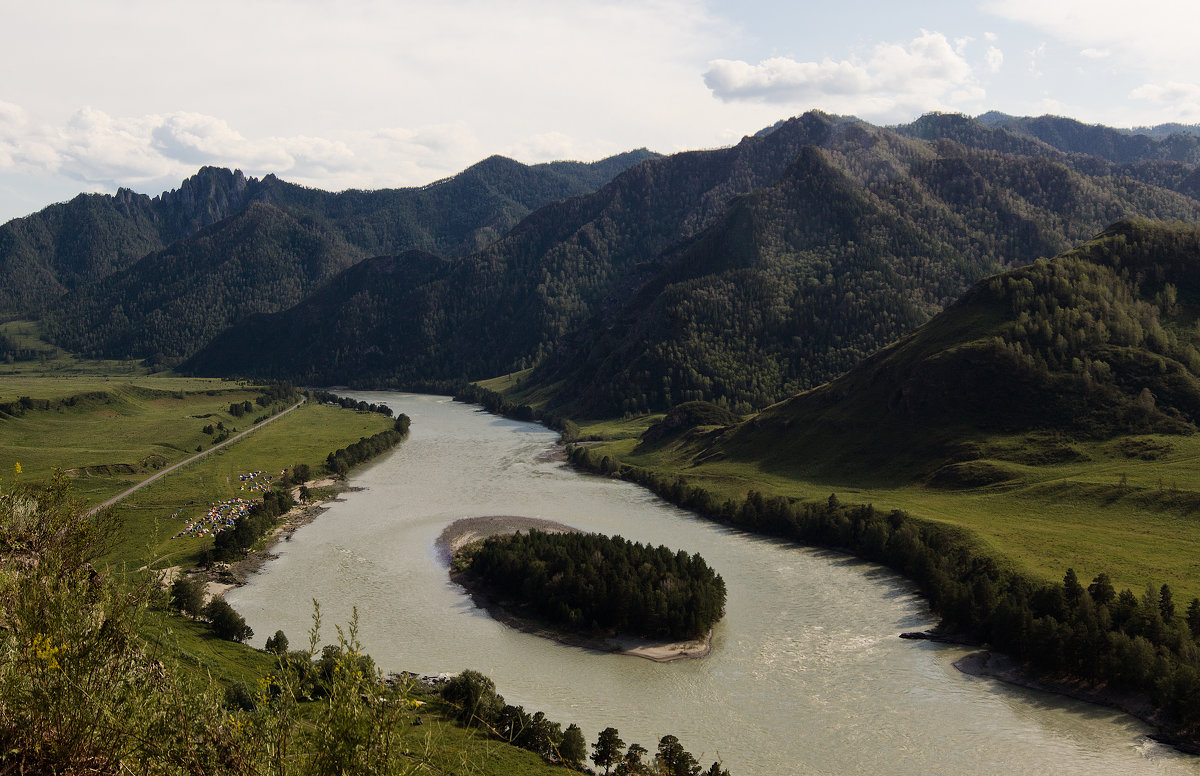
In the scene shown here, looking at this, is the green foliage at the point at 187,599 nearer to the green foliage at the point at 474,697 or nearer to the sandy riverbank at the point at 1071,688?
the green foliage at the point at 474,697

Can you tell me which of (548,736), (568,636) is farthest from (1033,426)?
(548,736)

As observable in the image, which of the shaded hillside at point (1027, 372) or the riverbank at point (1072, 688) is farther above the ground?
the shaded hillside at point (1027, 372)

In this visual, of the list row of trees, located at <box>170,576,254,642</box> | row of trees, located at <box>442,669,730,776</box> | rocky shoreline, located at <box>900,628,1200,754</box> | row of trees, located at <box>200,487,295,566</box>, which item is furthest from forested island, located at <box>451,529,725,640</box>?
row of trees, located at <box>200,487,295,566</box>

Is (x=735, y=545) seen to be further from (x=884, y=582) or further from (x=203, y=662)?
(x=203, y=662)

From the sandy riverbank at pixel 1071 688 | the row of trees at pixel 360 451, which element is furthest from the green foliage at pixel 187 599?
the row of trees at pixel 360 451

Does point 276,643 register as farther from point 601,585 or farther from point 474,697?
point 601,585

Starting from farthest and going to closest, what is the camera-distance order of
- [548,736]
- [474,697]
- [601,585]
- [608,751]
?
[601,585]
[474,697]
[548,736]
[608,751]
